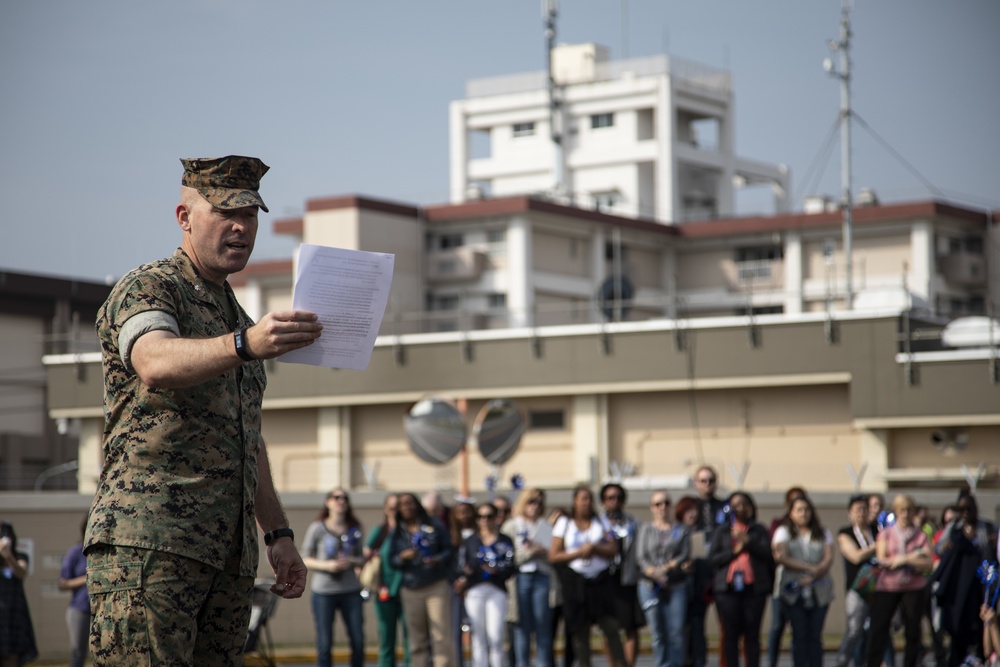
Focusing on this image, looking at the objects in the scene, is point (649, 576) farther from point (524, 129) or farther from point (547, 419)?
point (524, 129)

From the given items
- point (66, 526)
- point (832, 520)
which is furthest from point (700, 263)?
point (66, 526)

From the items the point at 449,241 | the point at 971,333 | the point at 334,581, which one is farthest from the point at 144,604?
the point at 449,241

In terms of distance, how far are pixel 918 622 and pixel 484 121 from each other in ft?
253

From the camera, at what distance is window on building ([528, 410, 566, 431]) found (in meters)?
44.5

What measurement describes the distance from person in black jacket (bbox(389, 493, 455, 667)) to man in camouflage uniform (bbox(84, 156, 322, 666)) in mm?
10960

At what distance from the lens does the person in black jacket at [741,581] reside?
1522 centimetres

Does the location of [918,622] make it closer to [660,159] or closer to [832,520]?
[832,520]

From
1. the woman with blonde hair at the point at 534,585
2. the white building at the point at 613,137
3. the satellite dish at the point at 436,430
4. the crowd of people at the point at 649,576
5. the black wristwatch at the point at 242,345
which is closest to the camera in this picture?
the black wristwatch at the point at 242,345

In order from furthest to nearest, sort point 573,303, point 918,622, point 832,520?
point 573,303
point 832,520
point 918,622

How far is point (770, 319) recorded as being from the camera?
136 ft

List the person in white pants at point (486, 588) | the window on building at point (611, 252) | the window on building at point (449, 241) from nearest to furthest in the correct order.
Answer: the person in white pants at point (486, 588) < the window on building at point (449, 241) < the window on building at point (611, 252)

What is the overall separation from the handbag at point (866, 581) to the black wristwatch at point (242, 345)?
11872mm

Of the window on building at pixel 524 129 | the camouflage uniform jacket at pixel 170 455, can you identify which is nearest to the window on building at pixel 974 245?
the window on building at pixel 524 129

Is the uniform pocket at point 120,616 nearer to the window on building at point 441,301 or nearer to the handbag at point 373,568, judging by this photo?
the handbag at point 373,568
